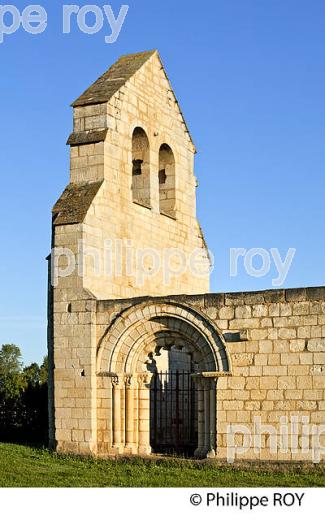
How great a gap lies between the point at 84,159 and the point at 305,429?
6841 mm

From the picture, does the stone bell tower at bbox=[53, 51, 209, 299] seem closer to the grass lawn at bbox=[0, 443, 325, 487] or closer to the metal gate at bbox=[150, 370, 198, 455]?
the metal gate at bbox=[150, 370, 198, 455]

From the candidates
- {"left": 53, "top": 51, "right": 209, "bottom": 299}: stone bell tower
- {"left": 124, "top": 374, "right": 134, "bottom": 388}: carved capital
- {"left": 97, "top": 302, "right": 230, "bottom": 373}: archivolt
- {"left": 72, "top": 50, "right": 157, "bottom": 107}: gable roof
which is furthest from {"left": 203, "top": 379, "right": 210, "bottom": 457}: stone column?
{"left": 72, "top": 50, "right": 157, "bottom": 107}: gable roof

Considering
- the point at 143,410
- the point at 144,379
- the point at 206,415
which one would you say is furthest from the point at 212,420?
the point at 144,379

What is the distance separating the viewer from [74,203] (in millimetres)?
16812

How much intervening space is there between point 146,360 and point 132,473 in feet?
8.93

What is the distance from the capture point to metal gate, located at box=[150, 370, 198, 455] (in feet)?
61.9

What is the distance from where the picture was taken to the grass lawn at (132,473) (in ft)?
43.5

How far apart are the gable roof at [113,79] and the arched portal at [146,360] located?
4540 millimetres

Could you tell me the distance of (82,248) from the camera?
16.3 meters

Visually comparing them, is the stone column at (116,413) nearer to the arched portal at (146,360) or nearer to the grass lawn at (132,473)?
the arched portal at (146,360)

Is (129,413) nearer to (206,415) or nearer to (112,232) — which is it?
(206,415)

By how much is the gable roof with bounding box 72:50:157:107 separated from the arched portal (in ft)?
14.9
